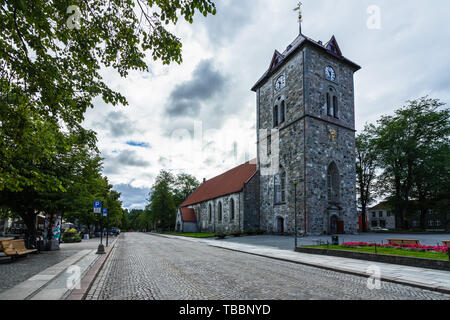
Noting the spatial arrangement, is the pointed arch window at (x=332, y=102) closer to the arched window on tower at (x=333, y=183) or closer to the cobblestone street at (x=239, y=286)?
the arched window on tower at (x=333, y=183)

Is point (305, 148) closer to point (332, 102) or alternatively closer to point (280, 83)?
point (332, 102)

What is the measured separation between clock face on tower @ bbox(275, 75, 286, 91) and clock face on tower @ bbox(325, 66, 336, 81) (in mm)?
4960

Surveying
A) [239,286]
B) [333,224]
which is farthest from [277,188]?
[239,286]

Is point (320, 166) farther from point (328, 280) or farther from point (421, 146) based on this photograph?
Answer: point (328, 280)

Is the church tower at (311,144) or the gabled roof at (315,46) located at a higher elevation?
the gabled roof at (315,46)

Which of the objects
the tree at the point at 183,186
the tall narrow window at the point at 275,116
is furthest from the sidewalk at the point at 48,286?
the tree at the point at 183,186

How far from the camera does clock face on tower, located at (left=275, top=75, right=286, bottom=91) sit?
112 ft

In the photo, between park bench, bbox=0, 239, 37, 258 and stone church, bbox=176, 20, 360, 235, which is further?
stone church, bbox=176, 20, 360, 235

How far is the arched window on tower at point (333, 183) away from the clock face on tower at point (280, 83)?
1132 centimetres

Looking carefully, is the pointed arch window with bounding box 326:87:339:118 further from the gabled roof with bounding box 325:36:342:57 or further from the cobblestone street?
the cobblestone street

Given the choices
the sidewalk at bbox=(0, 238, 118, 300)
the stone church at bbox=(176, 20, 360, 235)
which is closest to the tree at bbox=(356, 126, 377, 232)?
the stone church at bbox=(176, 20, 360, 235)

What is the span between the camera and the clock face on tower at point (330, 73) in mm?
32469
